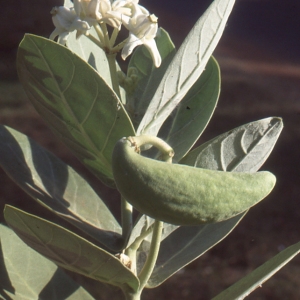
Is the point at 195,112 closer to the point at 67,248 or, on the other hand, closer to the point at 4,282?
the point at 67,248

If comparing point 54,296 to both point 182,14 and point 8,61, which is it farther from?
point 8,61

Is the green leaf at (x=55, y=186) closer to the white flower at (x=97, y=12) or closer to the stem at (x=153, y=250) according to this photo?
the stem at (x=153, y=250)

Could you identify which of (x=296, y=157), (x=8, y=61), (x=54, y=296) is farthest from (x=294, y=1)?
(x=54, y=296)

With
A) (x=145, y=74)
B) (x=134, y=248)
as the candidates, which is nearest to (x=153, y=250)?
(x=134, y=248)

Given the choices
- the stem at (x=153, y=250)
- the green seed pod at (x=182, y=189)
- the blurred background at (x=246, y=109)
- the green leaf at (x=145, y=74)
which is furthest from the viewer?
the blurred background at (x=246, y=109)

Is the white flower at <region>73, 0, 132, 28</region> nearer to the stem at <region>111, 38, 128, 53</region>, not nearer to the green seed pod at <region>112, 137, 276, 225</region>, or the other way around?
the stem at <region>111, 38, 128, 53</region>

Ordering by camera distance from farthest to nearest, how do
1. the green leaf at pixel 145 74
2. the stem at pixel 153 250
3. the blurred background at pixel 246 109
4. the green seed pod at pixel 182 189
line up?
the blurred background at pixel 246 109 → the green leaf at pixel 145 74 → the stem at pixel 153 250 → the green seed pod at pixel 182 189

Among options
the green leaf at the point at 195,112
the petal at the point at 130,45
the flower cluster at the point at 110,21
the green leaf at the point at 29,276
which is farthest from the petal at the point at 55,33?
the green leaf at the point at 29,276
